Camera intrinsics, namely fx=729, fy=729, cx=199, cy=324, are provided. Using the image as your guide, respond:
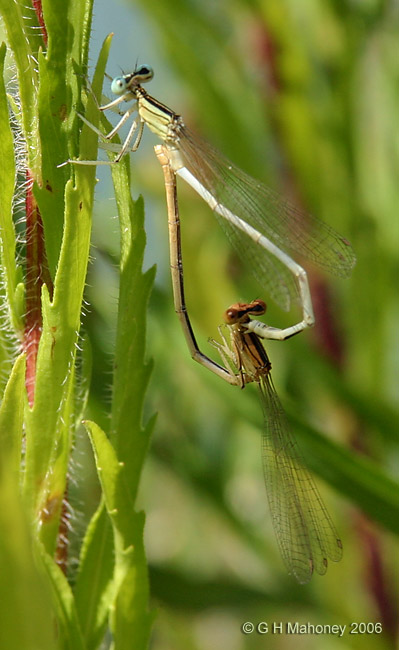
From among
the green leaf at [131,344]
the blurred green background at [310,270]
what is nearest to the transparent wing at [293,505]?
the blurred green background at [310,270]

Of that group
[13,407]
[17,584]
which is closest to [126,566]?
[13,407]

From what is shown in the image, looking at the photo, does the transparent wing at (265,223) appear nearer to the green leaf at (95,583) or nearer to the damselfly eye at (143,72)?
the damselfly eye at (143,72)

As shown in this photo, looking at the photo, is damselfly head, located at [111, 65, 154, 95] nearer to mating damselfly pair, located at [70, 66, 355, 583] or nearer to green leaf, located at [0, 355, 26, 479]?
mating damselfly pair, located at [70, 66, 355, 583]

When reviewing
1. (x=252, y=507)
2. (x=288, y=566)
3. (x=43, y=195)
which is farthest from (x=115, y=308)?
(x=252, y=507)

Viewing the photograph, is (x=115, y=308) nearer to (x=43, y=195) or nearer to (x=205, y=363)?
(x=43, y=195)

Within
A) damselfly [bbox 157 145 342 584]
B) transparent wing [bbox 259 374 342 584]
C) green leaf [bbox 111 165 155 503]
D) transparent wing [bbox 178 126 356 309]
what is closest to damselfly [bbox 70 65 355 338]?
transparent wing [bbox 178 126 356 309]

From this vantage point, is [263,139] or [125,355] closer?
[125,355]
